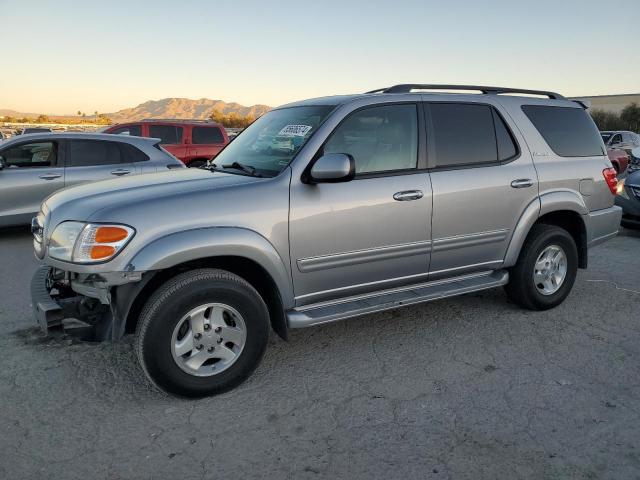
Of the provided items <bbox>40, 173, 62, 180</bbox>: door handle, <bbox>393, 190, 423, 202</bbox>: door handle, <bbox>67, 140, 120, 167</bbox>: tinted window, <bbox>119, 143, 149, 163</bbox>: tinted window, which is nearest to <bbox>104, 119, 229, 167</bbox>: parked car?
<bbox>119, 143, 149, 163</bbox>: tinted window

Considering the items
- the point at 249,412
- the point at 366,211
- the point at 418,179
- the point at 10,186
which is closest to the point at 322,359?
the point at 249,412

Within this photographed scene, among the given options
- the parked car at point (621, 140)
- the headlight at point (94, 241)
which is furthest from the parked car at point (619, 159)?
the headlight at point (94, 241)

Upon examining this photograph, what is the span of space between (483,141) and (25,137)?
6.37 m

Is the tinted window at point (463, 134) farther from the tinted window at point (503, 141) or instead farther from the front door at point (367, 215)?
the front door at point (367, 215)

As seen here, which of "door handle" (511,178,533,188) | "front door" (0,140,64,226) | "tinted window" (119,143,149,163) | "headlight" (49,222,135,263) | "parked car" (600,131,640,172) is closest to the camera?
"headlight" (49,222,135,263)

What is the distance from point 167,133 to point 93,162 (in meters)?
5.33

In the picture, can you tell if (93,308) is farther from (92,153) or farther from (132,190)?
(92,153)

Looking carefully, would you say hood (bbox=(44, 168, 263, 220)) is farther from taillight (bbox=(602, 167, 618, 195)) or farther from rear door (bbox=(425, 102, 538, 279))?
taillight (bbox=(602, 167, 618, 195))

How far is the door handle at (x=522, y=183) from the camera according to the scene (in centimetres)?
423

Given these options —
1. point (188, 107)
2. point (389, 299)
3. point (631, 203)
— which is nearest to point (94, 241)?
point (389, 299)

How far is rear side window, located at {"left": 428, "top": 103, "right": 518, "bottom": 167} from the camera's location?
13.2 ft

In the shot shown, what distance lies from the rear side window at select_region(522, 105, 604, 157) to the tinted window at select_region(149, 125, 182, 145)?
10.0 m

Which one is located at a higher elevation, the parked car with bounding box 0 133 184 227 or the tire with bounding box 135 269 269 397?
the parked car with bounding box 0 133 184 227

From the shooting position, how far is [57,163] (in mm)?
7629
